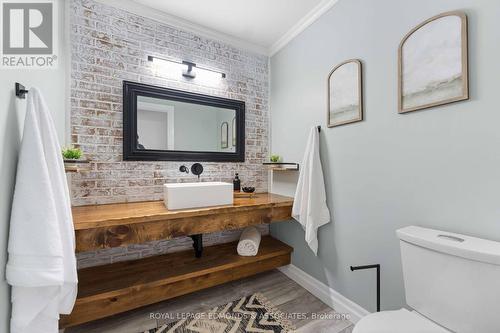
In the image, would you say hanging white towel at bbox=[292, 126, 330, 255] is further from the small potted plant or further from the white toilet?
the small potted plant

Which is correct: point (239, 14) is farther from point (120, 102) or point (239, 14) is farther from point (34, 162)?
point (34, 162)

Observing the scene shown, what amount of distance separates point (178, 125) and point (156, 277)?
1283 millimetres

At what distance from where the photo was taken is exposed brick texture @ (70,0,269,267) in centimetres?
166

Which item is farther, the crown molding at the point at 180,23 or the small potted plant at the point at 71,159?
the crown molding at the point at 180,23

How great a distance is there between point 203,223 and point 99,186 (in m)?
0.93

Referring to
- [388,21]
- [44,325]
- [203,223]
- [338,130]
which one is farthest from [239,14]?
[44,325]

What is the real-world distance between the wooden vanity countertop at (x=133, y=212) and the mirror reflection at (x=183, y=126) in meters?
0.55

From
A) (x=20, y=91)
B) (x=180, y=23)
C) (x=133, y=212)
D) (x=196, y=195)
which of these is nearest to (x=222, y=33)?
(x=180, y=23)

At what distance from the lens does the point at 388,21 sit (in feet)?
4.40

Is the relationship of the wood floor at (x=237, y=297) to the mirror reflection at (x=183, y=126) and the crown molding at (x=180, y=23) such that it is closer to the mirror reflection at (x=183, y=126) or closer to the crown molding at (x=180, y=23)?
the mirror reflection at (x=183, y=126)

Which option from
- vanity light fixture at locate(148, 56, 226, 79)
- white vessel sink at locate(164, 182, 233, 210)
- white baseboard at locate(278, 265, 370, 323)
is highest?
vanity light fixture at locate(148, 56, 226, 79)

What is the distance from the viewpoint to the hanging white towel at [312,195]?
68.0 inches

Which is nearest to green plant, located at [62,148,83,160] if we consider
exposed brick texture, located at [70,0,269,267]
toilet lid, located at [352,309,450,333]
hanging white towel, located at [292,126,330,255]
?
exposed brick texture, located at [70,0,269,267]

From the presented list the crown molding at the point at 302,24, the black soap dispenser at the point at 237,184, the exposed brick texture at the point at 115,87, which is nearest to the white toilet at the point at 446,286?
the black soap dispenser at the point at 237,184
